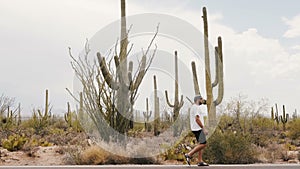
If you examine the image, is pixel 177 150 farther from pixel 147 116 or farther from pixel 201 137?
pixel 147 116

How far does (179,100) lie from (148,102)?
189cm

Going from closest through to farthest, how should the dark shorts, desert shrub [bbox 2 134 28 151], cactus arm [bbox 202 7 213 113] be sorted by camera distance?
1. the dark shorts
2. desert shrub [bbox 2 134 28 151]
3. cactus arm [bbox 202 7 213 113]

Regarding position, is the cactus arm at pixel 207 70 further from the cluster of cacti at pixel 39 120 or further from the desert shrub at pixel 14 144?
the cluster of cacti at pixel 39 120

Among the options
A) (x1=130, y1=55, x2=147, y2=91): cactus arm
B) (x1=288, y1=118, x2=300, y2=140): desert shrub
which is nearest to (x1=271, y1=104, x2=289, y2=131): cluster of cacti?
(x1=288, y1=118, x2=300, y2=140): desert shrub

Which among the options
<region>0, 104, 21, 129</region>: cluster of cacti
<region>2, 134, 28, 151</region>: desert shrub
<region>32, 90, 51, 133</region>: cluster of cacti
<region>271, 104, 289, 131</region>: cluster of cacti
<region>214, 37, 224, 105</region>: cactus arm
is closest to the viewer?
<region>2, 134, 28, 151</region>: desert shrub

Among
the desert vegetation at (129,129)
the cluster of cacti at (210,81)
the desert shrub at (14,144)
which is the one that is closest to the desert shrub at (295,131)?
the desert vegetation at (129,129)

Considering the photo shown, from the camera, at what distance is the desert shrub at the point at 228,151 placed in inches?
549

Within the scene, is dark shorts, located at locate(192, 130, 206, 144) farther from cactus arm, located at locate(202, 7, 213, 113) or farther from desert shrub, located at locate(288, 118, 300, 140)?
desert shrub, located at locate(288, 118, 300, 140)

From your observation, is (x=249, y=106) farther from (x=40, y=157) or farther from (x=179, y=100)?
(x=40, y=157)

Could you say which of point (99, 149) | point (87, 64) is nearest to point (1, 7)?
point (87, 64)

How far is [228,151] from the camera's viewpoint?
13.9m

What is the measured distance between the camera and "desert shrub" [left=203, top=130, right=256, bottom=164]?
1395 centimetres

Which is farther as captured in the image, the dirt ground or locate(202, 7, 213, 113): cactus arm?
locate(202, 7, 213, 113): cactus arm

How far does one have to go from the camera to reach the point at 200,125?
39.6 ft
